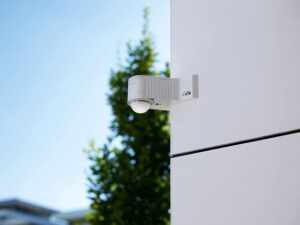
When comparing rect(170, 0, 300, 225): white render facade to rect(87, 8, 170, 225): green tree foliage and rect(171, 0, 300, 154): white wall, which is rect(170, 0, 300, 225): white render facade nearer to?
rect(171, 0, 300, 154): white wall

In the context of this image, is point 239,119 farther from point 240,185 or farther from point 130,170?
point 130,170

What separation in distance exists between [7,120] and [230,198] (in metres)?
17.1

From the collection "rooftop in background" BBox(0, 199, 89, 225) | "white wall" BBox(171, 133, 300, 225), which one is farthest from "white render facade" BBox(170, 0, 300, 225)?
"rooftop in background" BBox(0, 199, 89, 225)

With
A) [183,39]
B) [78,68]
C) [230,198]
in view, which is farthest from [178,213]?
[78,68]

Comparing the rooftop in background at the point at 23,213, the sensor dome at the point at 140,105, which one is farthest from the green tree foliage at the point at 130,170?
the rooftop in background at the point at 23,213

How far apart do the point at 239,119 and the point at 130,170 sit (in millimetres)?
3117

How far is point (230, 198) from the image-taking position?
3.26 ft

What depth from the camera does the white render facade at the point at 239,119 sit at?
92 centimetres

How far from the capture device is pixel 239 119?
102 cm

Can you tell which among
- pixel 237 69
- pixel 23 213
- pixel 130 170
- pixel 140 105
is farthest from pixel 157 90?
pixel 23 213

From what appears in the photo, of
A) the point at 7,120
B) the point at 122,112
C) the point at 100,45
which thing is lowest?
the point at 122,112

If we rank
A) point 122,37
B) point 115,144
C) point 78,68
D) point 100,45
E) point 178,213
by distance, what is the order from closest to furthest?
point 178,213 < point 115,144 < point 122,37 < point 100,45 < point 78,68

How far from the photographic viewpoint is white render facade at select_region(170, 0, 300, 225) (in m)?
0.92

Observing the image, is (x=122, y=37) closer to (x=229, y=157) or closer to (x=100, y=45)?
(x=100, y=45)
